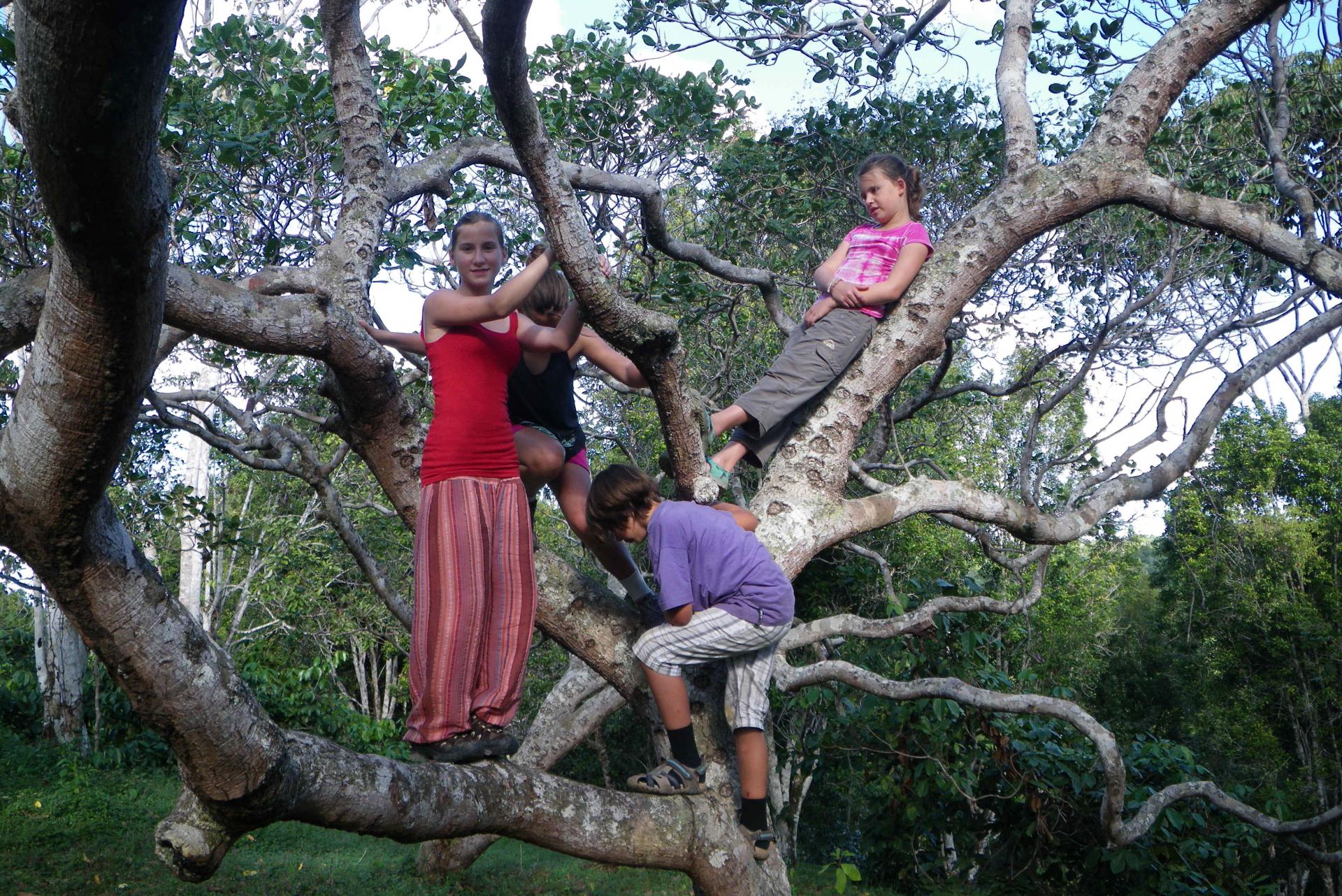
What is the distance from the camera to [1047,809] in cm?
636

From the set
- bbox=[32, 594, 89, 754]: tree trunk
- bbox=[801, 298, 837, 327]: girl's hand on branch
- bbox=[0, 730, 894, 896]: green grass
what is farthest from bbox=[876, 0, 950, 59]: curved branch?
bbox=[32, 594, 89, 754]: tree trunk

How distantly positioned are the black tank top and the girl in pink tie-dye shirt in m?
0.52

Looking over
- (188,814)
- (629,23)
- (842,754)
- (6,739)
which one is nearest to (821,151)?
(629,23)

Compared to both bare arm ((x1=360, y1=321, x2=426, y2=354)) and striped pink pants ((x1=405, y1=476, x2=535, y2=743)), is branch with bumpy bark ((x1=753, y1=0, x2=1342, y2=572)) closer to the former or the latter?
striped pink pants ((x1=405, y1=476, x2=535, y2=743))

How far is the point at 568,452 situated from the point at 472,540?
681mm

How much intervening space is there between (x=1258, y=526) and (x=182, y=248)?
755 inches

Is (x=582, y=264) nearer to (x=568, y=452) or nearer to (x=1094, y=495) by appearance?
(x=568, y=452)

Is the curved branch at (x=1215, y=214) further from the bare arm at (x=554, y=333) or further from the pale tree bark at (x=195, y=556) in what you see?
the pale tree bark at (x=195, y=556)

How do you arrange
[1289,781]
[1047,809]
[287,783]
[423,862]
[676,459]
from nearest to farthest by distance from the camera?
[287,783] → [676,459] → [1047,809] → [423,862] → [1289,781]

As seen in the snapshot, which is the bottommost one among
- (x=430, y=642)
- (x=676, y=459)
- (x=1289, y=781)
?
(x=1289, y=781)

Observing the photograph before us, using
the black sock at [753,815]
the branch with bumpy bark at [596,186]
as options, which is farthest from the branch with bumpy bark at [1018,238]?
the branch with bumpy bark at [596,186]

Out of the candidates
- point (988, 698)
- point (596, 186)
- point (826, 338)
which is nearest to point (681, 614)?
point (826, 338)

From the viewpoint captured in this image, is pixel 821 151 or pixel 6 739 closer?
pixel 821 151

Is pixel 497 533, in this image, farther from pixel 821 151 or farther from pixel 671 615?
pixel 821 151
